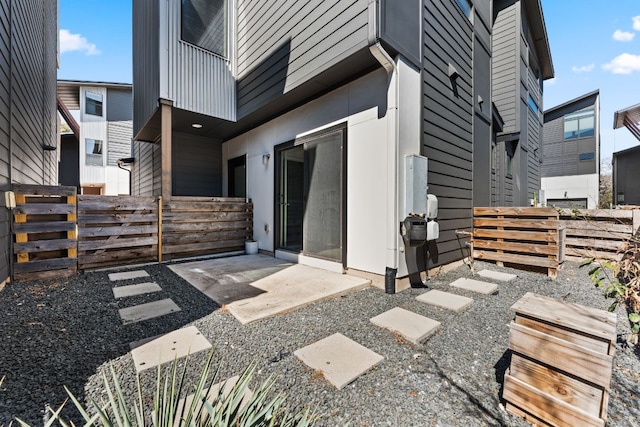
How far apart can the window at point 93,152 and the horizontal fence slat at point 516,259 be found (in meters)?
16.0

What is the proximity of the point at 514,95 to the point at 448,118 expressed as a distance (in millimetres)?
4567

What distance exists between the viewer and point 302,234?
4.70 metres

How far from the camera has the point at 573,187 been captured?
46.2ft

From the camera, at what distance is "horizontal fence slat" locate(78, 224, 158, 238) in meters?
3.97

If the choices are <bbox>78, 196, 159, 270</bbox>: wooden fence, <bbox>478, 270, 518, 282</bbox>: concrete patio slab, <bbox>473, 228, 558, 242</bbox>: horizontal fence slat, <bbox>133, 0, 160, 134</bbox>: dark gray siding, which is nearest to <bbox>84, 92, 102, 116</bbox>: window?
<bbox>133, 0, 160, 134</bbox>: dark gray siding

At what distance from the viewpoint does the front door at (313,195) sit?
4062 mm

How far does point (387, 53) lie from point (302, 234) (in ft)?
9.40

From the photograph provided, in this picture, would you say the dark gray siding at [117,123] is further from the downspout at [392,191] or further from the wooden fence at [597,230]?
the wooden fence at [597,230]

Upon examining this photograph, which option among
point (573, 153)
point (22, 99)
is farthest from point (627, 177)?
point (22, 99)

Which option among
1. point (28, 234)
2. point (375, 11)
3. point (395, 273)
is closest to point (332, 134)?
point (375, 11)

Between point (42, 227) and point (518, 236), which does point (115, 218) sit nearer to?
point (42, 227)

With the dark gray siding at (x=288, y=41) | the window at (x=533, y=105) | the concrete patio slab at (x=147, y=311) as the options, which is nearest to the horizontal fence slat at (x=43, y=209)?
the concrete patio slab at (x=147, y=311)

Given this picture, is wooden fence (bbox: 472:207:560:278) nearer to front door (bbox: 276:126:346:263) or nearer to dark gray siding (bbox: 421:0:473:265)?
dark gray siding (bbox: 421:0:473:265)

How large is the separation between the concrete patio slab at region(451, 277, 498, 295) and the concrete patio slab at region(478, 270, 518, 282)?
0.40m
